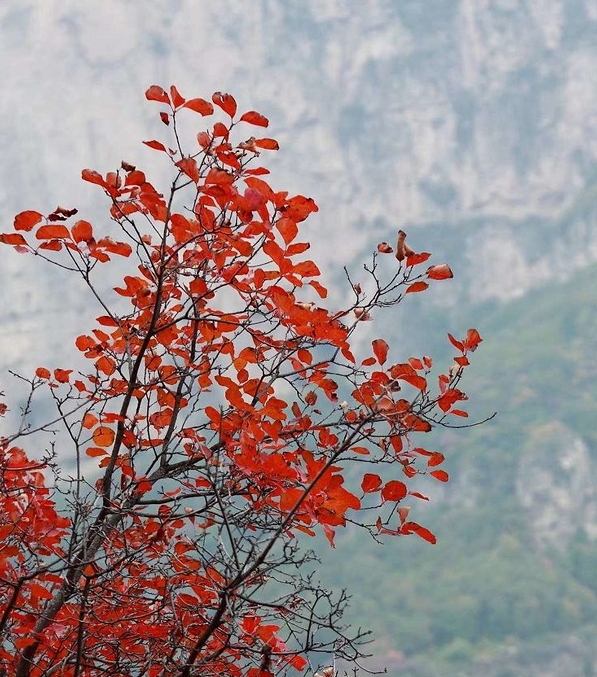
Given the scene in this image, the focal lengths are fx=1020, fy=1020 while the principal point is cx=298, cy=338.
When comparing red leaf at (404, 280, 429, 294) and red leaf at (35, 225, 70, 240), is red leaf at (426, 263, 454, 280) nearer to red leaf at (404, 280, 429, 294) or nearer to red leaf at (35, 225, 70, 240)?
red leaf at (404, 280, 429, 294)

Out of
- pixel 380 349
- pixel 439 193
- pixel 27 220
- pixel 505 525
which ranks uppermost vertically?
pixel 439 193

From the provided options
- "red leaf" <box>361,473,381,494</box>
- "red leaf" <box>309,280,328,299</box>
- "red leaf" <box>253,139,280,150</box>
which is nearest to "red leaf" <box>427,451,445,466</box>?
"red leaf" <box>361,473,381,494</box>

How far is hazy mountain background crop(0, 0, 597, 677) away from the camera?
96875 millimetres

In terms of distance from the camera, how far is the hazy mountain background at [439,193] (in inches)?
3814

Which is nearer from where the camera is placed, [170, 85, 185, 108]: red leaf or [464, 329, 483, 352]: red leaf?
[170, 85, 185, 108]: red leaf

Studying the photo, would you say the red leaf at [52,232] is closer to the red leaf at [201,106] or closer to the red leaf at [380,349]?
the red leaf at [201,106]

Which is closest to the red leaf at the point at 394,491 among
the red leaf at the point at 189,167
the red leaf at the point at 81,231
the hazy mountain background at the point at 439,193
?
the red leaf at the point at 189,167

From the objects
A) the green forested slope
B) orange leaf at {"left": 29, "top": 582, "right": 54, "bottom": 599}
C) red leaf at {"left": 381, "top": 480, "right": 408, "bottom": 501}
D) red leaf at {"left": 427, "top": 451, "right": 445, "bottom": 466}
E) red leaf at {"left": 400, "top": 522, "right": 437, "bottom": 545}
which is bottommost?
orange leaf at {"left": 29, "top": 582, "right": 54, "bottom": 599}

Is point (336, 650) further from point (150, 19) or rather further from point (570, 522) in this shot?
point (150, 19)

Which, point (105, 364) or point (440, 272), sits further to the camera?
point (105, 364)

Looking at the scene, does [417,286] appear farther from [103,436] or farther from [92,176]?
[103,436]

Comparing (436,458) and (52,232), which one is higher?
(52,232)

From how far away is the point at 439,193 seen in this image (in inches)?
5886

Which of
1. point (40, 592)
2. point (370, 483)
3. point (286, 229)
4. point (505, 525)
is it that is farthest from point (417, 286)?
point (505, 525)
